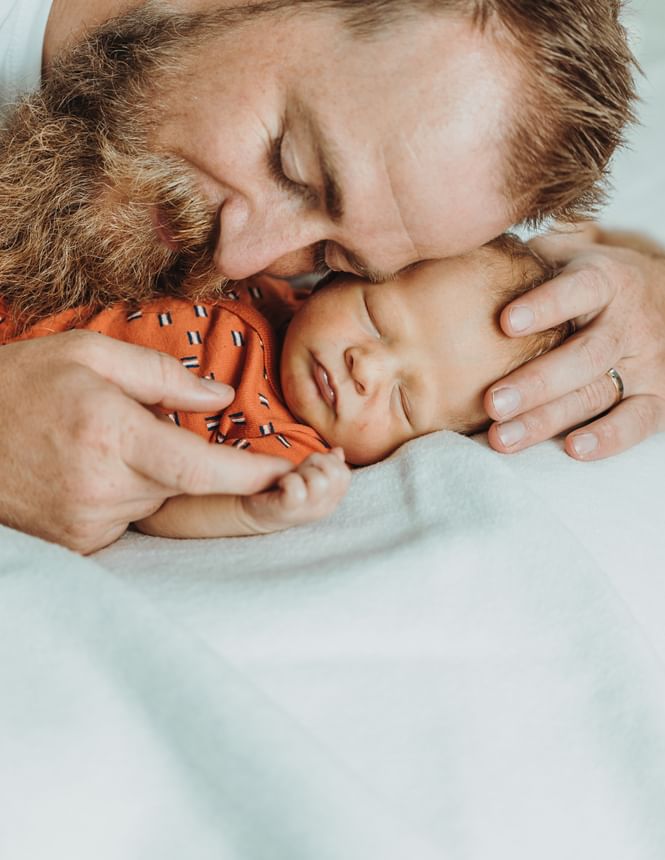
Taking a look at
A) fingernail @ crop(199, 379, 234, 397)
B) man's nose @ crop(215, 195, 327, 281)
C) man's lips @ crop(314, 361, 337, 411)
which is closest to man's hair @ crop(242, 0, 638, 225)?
man's nose @ crop(215, 195, 327, 281)

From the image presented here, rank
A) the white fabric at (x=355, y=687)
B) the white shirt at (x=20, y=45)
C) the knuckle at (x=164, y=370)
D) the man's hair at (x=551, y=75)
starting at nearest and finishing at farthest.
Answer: the white fabric at (x=355, y=687)
the knuckle at (x=164, y=370)
the man's hair at (x=551, y=75)
the white shirt at (x=20, y=45)

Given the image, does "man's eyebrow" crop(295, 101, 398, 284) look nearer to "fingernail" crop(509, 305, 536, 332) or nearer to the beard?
the beard

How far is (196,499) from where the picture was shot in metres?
0.98

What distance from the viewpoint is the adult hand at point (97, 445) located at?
2.84 ft

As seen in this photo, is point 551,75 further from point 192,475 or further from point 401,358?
point 192,475

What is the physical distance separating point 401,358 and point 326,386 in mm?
119

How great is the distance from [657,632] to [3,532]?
733mm

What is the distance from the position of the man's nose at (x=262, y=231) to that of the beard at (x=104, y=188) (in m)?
0.05

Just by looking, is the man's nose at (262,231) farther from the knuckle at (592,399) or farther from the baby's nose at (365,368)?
the knuckle at (592,399)

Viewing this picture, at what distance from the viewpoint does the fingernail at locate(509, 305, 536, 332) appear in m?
1.24

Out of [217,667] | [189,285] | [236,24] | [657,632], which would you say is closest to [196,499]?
[217,667]

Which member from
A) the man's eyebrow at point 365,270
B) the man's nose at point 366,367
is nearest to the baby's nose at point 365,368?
the man's nose at point 366,367

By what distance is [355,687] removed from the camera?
785 millimetres

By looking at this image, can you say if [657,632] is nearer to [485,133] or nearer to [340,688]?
[340,688]
